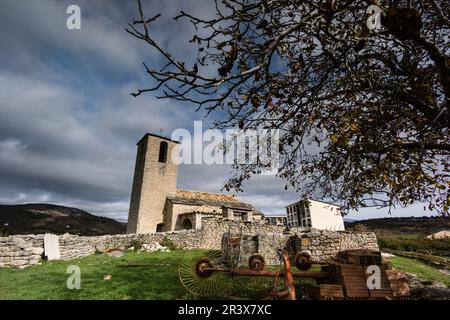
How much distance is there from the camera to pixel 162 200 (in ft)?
88.9

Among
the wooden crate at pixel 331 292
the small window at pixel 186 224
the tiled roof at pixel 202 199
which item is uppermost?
the tiled roof at pixel 202 199

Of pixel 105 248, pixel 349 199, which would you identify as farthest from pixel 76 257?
pixel 349 199

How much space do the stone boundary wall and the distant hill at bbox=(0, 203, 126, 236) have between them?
1274 cm

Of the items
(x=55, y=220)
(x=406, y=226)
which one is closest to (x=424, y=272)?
(x=406, y=226)

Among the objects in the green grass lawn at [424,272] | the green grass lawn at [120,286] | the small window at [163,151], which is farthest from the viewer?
the small window at [163,151]

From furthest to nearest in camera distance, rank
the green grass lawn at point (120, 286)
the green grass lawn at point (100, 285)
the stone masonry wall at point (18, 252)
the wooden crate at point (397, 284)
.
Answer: the stone masonry wall at point (18, 252)
the green grass lawn at point (100, 285)
the green grass lawn at point (120, 286)
the wooden crate at point (397, 284)

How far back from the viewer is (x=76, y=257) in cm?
1510

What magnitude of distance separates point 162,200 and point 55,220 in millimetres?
Answer: 17613

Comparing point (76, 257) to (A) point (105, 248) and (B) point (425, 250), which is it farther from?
(B) point (425, 250)

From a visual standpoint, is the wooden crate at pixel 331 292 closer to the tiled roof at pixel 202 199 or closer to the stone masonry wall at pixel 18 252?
the stone masonry wall at pixel 18 252

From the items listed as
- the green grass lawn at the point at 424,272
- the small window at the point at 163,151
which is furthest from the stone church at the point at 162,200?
the green grass lawn at the point at 424,272

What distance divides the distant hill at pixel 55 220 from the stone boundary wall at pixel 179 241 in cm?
1274

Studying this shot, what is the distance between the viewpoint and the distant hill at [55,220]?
2893 cm
